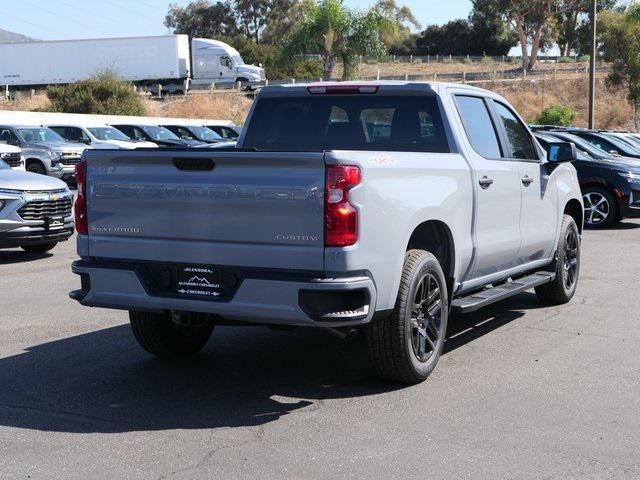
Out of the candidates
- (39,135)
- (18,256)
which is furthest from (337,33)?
(18,256)

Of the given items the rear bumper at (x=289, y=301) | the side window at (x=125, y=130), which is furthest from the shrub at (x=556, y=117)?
the rear bumper at (x=289, y=301)

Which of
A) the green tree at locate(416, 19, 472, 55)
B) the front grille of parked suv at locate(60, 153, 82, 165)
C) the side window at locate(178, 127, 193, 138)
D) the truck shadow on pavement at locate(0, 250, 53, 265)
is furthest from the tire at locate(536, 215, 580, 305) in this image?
the green tree at locate(416, 19, 472, 55)

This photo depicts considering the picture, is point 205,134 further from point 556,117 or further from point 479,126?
point 479,126

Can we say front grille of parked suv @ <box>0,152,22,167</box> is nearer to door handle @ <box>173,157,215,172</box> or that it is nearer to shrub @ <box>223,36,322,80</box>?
door handle @ <box>173,157,215,172</box>

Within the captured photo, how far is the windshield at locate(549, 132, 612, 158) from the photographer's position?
1719 centimetres

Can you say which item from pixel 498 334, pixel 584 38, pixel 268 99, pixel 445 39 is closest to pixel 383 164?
pixel 268 99

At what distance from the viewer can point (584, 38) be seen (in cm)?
9219

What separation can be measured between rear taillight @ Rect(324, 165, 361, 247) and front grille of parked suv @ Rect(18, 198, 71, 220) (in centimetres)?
801

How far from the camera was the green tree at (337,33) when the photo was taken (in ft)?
174

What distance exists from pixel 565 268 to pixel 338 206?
438 cm

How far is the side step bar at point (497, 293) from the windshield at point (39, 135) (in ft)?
65.9

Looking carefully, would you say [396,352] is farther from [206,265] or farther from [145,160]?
[145,160]

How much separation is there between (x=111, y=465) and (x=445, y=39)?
101m

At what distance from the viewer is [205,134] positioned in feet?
108
